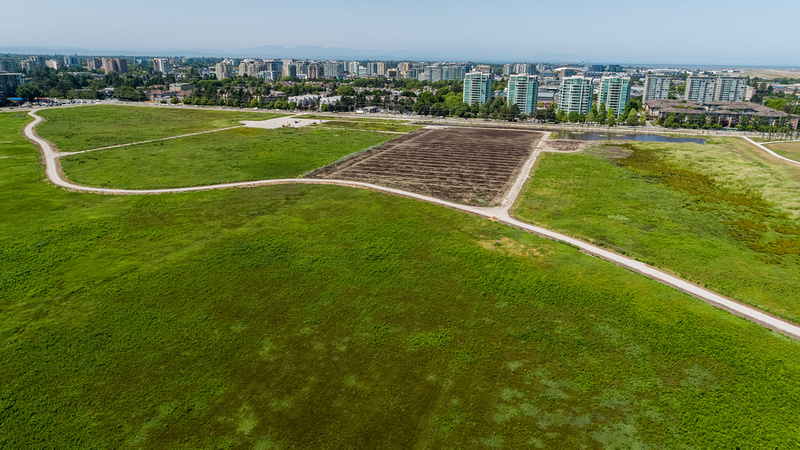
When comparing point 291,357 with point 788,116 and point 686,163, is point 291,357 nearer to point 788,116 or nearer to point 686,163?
point 686,163

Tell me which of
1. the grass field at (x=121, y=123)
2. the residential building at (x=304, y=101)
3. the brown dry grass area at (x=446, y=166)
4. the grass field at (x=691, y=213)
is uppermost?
the residential building at (x=304, y=101)

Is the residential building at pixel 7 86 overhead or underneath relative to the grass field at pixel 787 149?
overhead

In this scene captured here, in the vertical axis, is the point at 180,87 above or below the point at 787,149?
above

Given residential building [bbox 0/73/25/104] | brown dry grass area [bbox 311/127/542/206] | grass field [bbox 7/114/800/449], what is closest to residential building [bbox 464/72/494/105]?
brown dry grass area [bbox 311/127/542/206]

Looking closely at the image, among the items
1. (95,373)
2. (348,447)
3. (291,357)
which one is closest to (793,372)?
(348,447)

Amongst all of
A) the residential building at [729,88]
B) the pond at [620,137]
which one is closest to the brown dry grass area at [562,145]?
the pond at [620,137]

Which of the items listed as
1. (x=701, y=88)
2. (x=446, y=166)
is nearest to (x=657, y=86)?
(x=701, y=88)

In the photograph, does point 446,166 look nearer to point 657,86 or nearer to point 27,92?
point 657,86

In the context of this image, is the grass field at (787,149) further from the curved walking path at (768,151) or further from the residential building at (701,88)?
the residential building at (701,88)
